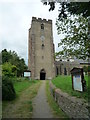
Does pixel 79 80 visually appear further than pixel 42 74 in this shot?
No

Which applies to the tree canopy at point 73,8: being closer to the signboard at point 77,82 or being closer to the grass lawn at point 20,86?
the signboard at point 77,82

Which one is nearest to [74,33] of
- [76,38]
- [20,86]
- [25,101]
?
[76,38]

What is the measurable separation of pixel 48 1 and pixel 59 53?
4.42 meters

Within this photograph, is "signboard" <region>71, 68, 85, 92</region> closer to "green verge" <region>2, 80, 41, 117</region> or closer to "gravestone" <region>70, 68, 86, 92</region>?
"gravestone" <region>70, 68, 86, 92</region>

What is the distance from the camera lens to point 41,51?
45281 millimetres

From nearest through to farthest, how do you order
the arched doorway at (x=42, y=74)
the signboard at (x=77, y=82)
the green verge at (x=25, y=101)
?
the green verge at (x=25, y=101)
the signboard at (x=77, y=82)
the arched doorway at (x=42, y=74)

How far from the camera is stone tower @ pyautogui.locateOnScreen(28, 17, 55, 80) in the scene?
43750mm

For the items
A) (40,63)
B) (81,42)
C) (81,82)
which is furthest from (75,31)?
(40,63)

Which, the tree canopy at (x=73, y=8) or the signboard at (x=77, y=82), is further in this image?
the signboard at (x=77, y=82)

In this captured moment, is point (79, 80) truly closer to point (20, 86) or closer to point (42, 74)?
point (20, 86)

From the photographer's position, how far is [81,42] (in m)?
9.14

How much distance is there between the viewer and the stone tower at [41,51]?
43.8m

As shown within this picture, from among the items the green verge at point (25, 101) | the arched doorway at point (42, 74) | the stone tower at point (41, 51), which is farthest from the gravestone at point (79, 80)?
the arched doorway at point (42, 74)

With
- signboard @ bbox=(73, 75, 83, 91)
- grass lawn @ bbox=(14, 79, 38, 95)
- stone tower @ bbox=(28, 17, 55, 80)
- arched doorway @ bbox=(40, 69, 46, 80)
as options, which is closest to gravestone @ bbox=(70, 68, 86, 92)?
signboard @ bbox=(73, 75, 83, 91)
